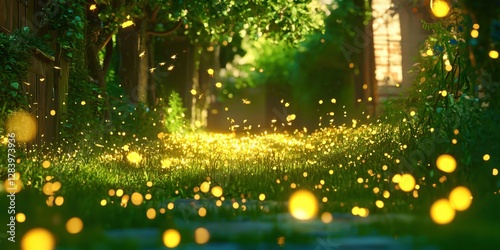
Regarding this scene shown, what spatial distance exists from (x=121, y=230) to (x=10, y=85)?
17.3 feet

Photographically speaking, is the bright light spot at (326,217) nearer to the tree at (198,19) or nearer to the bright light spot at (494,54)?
the bright light spot at (494,54)

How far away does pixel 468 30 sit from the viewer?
26.5 feet

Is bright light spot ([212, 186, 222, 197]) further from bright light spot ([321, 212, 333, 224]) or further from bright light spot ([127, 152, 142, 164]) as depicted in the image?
bright light spot ([127, 152, 142, 164])

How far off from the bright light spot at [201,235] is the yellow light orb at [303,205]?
3.43 ft

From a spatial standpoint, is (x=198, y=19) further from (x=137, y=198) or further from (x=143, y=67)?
(x=137, y=198)

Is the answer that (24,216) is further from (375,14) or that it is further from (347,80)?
(347,80)

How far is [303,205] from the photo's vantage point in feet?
24.1

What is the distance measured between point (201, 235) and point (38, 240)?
113cm

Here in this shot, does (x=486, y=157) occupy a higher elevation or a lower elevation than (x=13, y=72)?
lower

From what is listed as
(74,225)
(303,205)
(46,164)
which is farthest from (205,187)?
(74,225)

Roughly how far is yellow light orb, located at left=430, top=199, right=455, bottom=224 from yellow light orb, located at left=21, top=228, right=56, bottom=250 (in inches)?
112

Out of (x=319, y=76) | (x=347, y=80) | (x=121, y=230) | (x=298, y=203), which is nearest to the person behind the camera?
(x=121, y=230)

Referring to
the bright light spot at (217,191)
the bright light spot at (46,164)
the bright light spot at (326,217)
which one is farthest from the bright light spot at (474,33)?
the bright light spot at (46,164)

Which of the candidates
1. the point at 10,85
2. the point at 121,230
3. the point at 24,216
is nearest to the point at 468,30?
the point at 121,230
